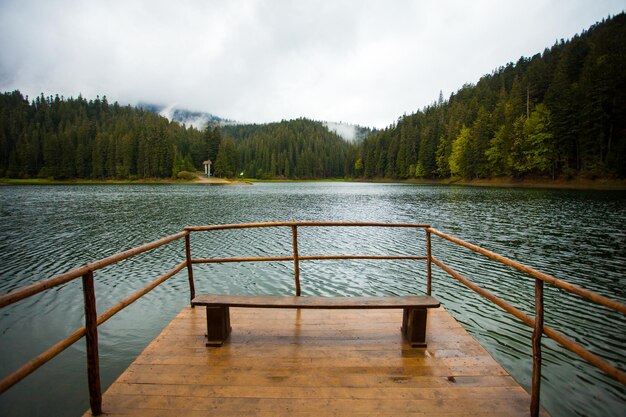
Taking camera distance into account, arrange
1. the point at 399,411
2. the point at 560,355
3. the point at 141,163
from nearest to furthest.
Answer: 1. the point at 399,411
2. the point at 560,355
3. the point at 141,163

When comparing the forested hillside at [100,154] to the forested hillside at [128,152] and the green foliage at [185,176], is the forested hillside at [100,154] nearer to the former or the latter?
the forested hillside at [128,152]

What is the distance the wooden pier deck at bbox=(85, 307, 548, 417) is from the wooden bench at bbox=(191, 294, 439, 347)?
0.62 ft

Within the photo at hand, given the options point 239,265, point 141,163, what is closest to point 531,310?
point 239,265

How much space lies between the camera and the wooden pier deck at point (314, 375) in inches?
130

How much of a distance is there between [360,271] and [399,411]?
9.97 metres

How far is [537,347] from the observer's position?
305 centimetres

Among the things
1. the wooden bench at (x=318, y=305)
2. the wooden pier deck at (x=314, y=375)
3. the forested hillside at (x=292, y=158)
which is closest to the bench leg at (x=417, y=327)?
the wooden bench at (x=318, y=305)

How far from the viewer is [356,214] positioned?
30688 millimetres

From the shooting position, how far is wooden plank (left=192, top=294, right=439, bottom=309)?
4.40 metres

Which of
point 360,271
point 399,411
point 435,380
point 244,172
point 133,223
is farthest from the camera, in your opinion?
point 244,172

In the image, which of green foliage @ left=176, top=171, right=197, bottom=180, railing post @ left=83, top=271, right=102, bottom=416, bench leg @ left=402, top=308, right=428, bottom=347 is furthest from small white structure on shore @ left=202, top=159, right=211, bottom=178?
railing post @ left=83, top=271, right=102, bottom=416

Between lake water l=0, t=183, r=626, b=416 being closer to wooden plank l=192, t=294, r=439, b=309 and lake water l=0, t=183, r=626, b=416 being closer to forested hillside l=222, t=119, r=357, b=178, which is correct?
wooden plank l=192, t=294, r=439, b=309

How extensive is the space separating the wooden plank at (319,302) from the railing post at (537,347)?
133 centimetres

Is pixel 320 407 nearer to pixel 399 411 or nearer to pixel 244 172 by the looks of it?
pixel 399 411
